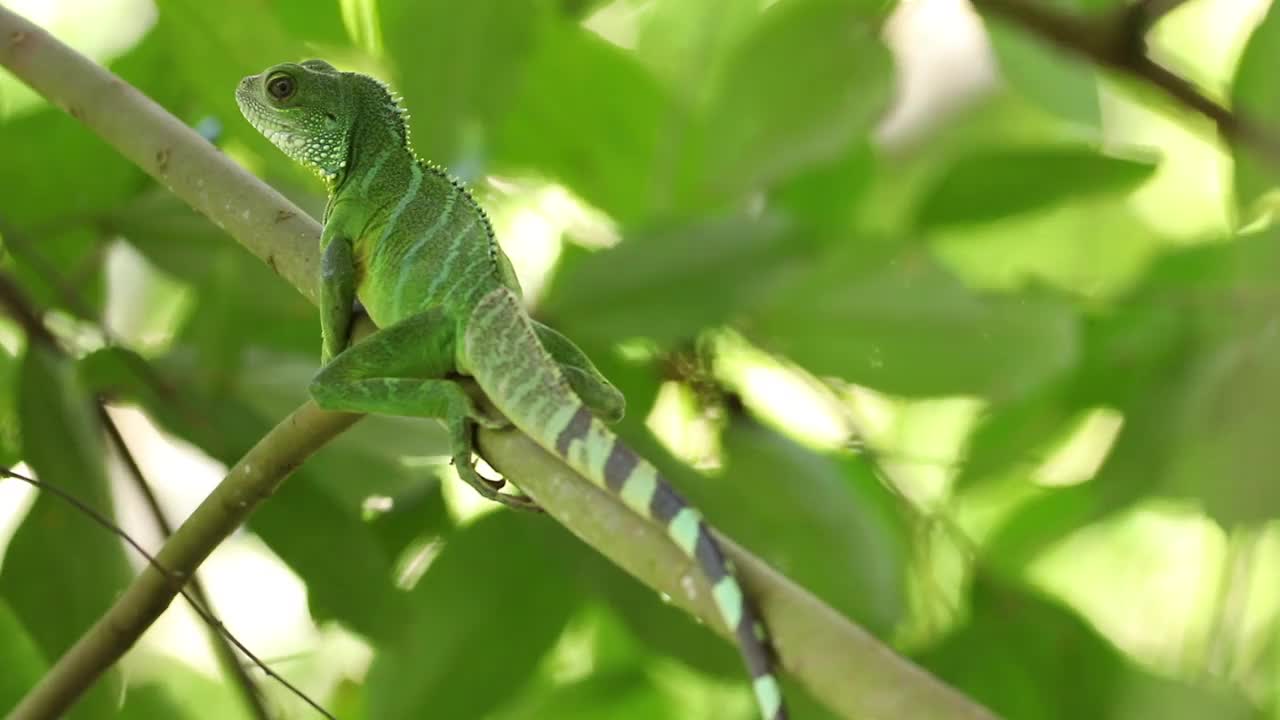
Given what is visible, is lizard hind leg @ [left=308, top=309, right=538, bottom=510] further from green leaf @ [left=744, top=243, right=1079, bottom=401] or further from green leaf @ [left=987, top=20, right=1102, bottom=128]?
green leaf @ [left=987, top=20, right=1102, bottom=128]

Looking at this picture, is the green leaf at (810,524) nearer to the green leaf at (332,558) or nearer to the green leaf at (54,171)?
the green leaf at (332,558)

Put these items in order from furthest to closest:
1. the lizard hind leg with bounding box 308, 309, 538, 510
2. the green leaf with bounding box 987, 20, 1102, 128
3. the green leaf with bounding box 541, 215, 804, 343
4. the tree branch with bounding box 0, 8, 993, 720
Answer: the green leaf with bounding box 987, 20, 1102, 128 → the green leaf with bounding box 541, 215, 804, 343 → the lizard hind leg with bounding box 308, 309, 538, 510 → the tree branch with bounding box 0, 8, 993, 720

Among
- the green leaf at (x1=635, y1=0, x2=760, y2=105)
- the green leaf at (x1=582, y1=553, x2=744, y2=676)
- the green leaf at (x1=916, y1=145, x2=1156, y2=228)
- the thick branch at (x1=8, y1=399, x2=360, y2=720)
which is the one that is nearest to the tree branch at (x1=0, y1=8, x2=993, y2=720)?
the thick branch at (x1=8, y1=399, x2=360, y2=720)

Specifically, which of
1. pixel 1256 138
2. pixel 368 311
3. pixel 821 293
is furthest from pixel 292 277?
pixel 1256 138

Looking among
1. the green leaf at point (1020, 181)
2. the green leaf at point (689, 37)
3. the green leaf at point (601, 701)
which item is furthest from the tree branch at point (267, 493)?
the green leaf at point (1020, 181)

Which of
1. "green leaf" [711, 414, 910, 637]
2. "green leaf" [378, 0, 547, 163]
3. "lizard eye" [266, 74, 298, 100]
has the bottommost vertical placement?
"green leaf" [711, 414, 910, 637]

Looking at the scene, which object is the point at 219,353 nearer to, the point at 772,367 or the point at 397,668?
the point at 397,668
